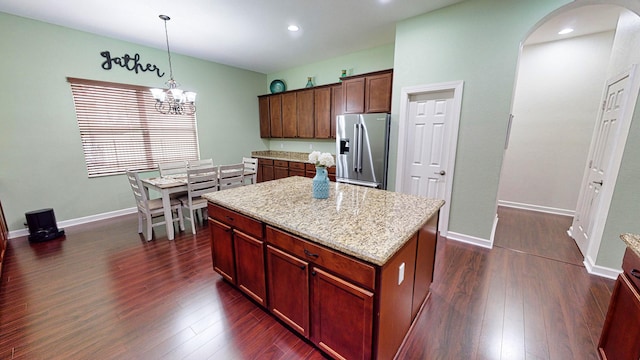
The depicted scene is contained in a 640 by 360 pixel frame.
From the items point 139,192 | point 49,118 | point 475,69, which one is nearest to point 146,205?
point 139,192

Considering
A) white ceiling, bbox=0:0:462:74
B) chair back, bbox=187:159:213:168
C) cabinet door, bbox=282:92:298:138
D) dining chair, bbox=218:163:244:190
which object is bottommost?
dining chair, bbox=218:163:244:190

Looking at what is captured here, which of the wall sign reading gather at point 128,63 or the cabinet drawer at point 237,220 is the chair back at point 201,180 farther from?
the wall sign reading gather at point 128,63

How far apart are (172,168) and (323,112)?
297 cm

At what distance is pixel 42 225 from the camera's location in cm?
323

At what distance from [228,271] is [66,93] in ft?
12.6

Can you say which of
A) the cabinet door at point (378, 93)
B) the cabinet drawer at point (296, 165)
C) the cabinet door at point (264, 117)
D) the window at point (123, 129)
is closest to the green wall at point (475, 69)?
the cabinet door at point (378, 93)

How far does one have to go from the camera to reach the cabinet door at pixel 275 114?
5645 mm

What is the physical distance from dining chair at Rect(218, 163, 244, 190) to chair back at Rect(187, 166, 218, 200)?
10cm

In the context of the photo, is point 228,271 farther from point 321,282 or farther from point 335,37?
point 335,37

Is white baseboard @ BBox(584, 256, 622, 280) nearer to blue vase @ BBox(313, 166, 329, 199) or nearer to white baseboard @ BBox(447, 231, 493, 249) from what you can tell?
white baseboard @ BBox(447, 231, 493, 249)

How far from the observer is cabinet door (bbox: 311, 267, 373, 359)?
4.06 feet

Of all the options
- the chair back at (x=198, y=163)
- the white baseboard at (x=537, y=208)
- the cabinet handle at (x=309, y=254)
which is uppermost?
the chair back at (x=198, y=163)

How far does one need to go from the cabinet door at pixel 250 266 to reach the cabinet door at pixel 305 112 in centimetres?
356

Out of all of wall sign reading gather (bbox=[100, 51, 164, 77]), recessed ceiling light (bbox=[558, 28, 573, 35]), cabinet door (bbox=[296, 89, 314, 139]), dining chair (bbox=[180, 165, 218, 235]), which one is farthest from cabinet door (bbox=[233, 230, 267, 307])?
recessed ceiling light (bbox=[558, 28, 573, 35])
